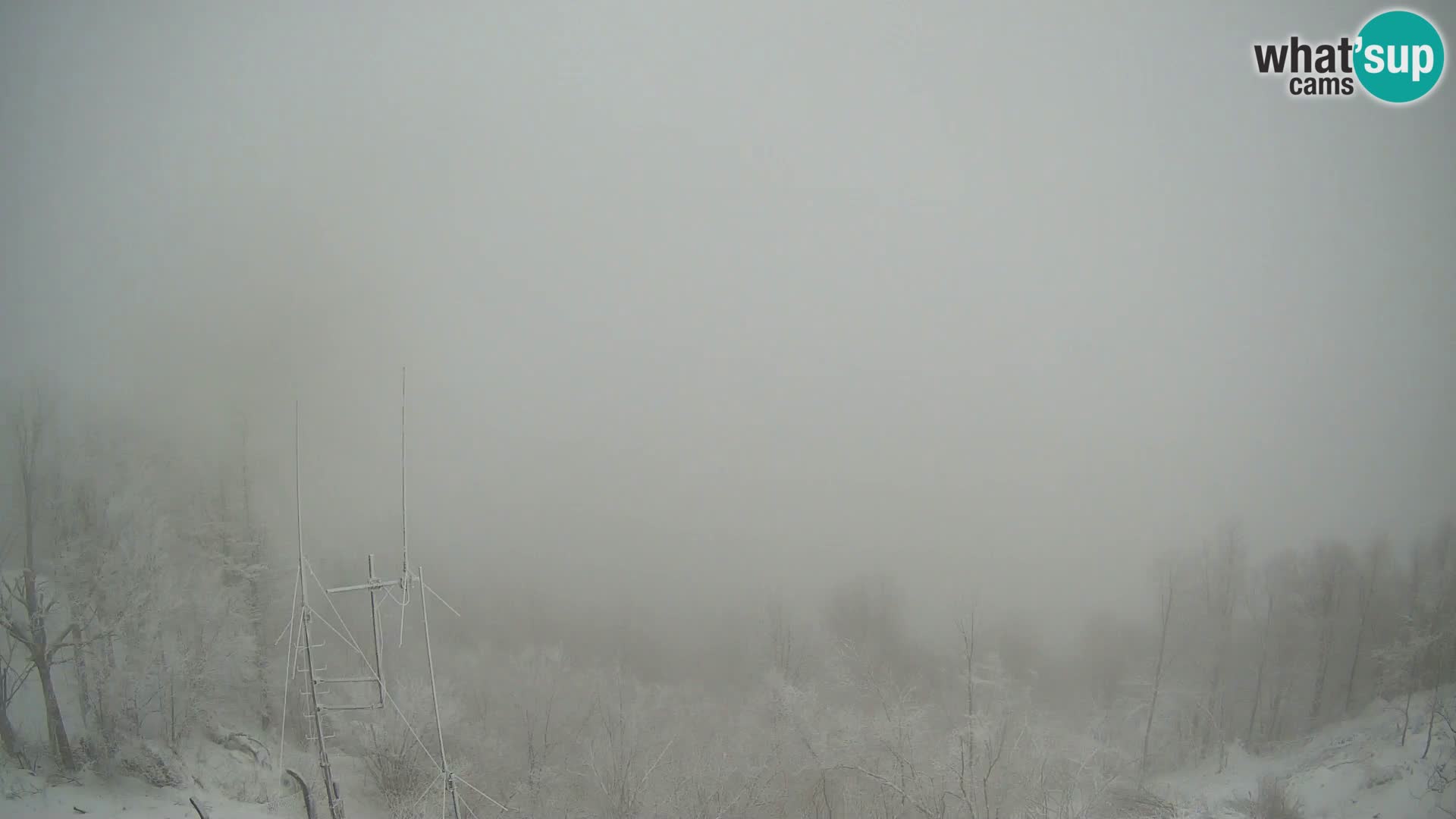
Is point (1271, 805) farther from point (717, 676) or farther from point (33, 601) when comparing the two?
point (33, 601)

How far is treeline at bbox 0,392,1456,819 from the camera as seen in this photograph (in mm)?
13133

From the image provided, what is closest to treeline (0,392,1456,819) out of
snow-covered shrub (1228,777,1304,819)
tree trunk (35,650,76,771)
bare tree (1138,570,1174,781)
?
tree trunk (35,650,76,771)

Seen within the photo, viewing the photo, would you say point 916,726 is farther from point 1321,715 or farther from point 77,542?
point 77,542

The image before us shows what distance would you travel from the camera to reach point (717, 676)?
2539 centimetres

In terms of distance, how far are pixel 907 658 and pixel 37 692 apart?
25.8m

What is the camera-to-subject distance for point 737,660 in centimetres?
2605

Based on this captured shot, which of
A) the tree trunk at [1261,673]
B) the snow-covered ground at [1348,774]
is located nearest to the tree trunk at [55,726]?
the snow-covered ground at [1348,774]

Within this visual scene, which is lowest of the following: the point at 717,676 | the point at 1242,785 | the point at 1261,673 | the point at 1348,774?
the point at 717,676

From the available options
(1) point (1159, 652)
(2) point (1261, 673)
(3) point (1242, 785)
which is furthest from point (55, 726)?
(2) point (1261, 673)

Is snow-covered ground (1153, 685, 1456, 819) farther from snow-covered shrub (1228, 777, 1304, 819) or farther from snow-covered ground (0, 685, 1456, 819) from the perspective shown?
snow-covered shrub (1228, 777, 1304, 819)

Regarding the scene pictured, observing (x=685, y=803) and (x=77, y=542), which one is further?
(x=685, y=803)

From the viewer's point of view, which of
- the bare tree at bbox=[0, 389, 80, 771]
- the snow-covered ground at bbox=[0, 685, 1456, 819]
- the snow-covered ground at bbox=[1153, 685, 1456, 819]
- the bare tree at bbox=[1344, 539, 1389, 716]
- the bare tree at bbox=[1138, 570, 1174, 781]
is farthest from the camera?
the bare tree at bbox=[1344, 539, 1389, 716]

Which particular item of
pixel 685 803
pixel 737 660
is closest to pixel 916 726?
pixel 685 803

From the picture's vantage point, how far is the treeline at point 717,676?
13133 millimetres
